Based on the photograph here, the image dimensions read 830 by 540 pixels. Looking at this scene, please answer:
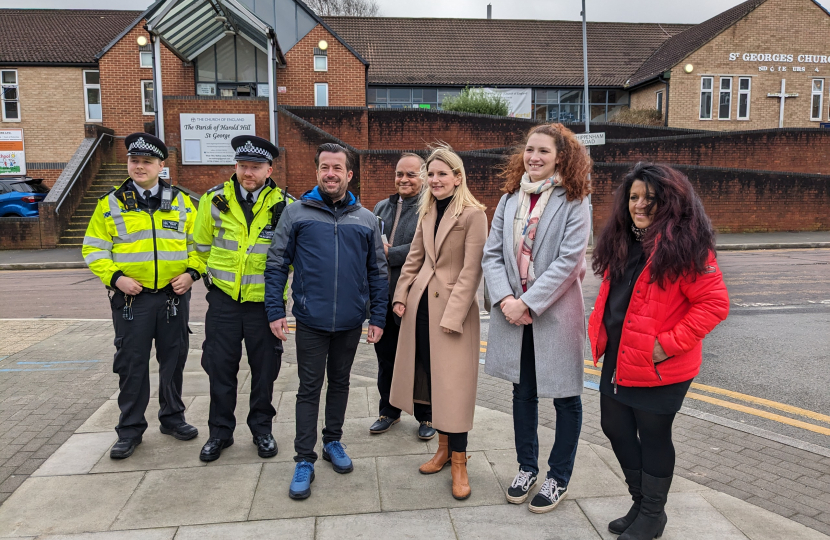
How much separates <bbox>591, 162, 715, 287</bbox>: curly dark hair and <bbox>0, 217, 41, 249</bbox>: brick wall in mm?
18947

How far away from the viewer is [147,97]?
2659 cm

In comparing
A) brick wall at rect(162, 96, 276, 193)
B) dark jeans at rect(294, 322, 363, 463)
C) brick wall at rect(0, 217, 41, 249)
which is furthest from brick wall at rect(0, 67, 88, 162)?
dark jeans at rect(294, 322, 363, 463)

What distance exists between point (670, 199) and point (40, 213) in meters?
19.2

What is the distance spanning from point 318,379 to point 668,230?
214 centimetres

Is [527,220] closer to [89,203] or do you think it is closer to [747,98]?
[89,203]

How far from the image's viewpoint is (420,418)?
14.5ft

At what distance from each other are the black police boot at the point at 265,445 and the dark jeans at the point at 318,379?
1.28 ft

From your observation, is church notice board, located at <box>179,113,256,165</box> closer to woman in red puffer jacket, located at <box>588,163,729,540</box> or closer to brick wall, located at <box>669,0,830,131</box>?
woman in red puffer jacket, located at <box>588,163,729,540</box>

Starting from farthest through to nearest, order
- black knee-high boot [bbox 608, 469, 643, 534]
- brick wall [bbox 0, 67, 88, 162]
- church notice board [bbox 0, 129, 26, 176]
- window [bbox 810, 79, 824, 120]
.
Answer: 1. window [bbox 810, 79, 824, 120]
2. brick wall [bbox 0, 67, 88, 162]
3. church notice board [bbox 0, 129, 26, 176]
4. black knee-high boot [bbox 608, 469, 643, 534]

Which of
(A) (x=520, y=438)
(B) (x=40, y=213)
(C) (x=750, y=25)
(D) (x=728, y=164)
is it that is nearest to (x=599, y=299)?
(A) (x=520, y=438)

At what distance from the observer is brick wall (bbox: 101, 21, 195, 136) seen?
25828mm

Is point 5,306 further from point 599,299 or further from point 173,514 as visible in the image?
point 599,299

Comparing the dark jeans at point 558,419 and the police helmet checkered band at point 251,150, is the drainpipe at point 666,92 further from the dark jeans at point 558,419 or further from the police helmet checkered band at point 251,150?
the dark jeans at point 558,419

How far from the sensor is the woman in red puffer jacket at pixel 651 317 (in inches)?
111
